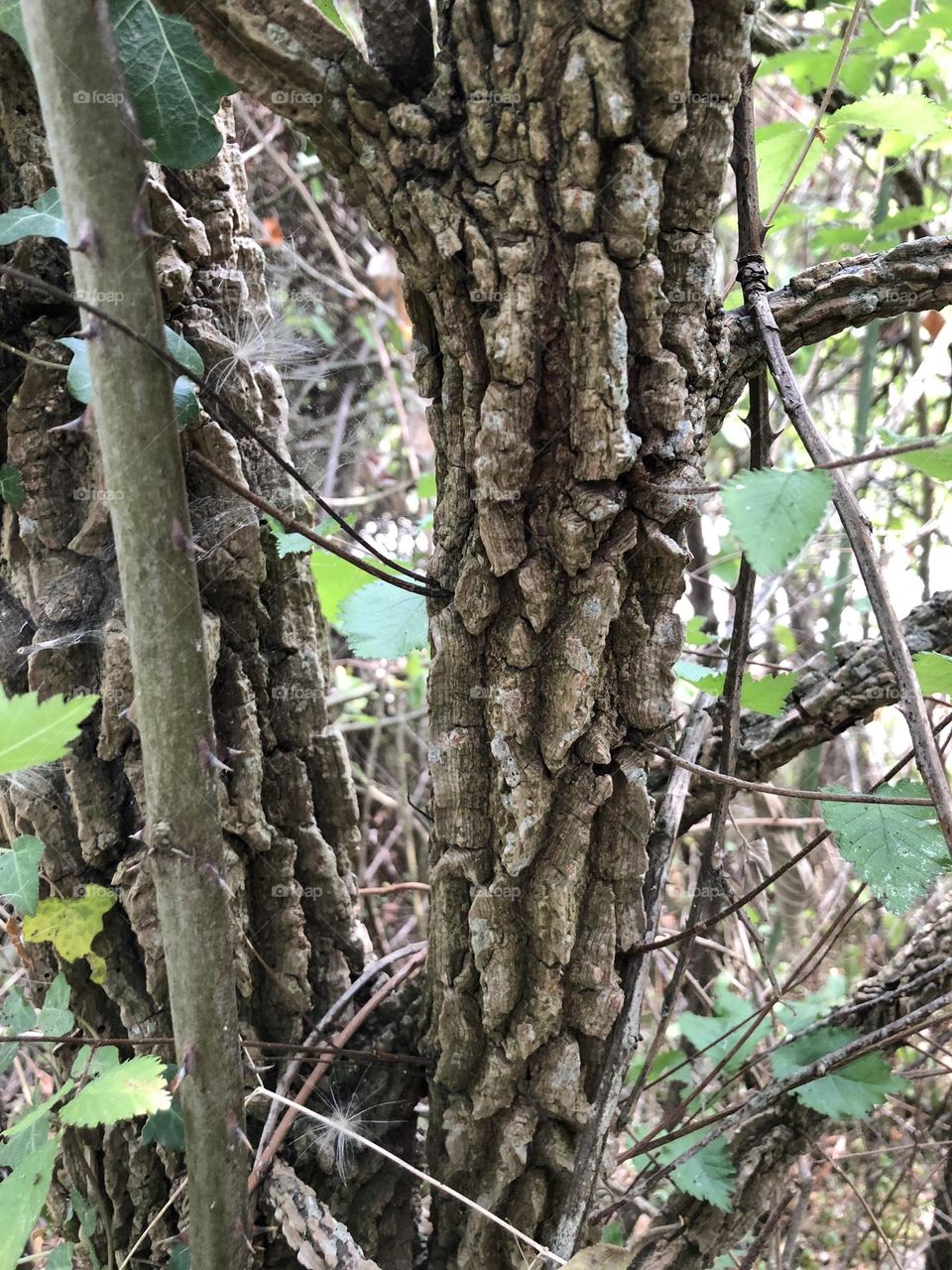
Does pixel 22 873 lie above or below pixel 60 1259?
above

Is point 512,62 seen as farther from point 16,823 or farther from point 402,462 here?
point 402,462

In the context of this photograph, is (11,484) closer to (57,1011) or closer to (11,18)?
(11,18)

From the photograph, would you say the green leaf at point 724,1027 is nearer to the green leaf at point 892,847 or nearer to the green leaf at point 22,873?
Answer: the green leaf at point 892,847

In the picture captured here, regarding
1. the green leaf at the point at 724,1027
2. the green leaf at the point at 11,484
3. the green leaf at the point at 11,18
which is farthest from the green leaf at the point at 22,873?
the green leaf at the point at 724,1027

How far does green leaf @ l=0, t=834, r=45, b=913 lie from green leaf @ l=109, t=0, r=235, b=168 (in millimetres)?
712

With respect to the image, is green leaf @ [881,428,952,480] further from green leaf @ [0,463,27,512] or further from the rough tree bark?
green leaf @ [0,463,27,512]

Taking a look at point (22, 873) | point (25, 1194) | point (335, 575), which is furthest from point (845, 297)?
point (25, 1194)

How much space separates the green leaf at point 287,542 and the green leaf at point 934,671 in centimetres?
70

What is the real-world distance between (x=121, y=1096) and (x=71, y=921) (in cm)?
28

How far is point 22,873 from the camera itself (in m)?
0.91

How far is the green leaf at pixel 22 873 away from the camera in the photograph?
900mm

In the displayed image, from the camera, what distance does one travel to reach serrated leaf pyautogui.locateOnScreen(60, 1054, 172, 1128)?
0.72 m

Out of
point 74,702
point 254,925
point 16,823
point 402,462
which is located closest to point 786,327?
point 74,702

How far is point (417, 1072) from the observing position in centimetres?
105
